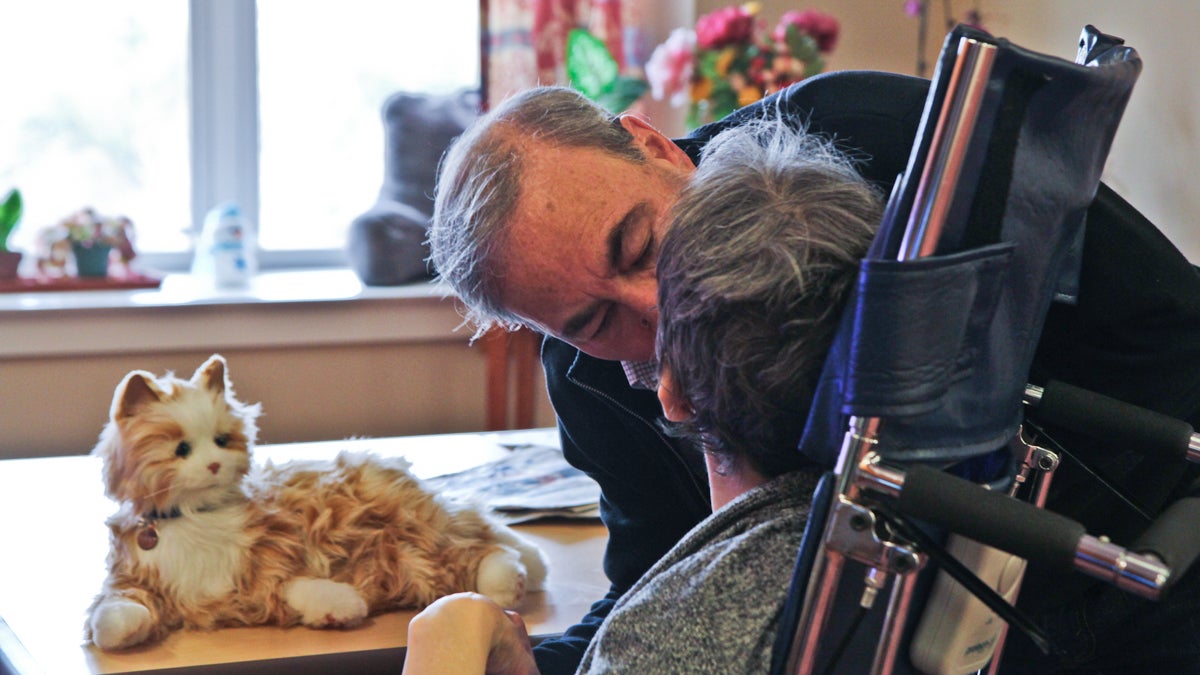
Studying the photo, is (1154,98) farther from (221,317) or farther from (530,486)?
(221,317)

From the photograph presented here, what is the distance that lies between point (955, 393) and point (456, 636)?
500mm

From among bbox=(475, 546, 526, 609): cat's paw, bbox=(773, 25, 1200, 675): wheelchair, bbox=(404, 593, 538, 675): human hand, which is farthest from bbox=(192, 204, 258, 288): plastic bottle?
bbox=(773, 25, 1200, 675): wheelchair

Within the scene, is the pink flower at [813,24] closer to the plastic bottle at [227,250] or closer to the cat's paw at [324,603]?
the plastic bottle at [227,250]

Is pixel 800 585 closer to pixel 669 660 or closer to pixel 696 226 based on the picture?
pixel 669 660

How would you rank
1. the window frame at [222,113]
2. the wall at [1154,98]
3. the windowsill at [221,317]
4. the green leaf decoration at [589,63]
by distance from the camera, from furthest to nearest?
the window frame at [222,113] < the green leaf decoration at [589,63] < the windowsill at [221,317] < the wall at [1154,98]

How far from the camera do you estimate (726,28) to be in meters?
2.55

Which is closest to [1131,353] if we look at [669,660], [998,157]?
[998,157]

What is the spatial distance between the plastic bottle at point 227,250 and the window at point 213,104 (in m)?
0.24

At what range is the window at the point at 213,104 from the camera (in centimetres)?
279

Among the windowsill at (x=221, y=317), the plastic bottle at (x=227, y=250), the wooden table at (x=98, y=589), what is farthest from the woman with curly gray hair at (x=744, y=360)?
the plastic bottle at (x=227, y=250)

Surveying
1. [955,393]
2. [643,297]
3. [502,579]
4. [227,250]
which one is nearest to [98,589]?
[502,579]

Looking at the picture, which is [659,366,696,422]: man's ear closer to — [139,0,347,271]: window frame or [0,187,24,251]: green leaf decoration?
[0,187,24,251]: green leaf decoration

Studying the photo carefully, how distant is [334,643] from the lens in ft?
3.99

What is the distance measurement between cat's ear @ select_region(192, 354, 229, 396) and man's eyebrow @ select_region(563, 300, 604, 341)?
0.42 metres
